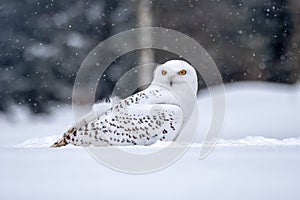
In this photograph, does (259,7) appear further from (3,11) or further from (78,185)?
(78,185)

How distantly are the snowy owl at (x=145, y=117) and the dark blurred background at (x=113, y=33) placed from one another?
2.58 m

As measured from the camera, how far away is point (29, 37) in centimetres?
428

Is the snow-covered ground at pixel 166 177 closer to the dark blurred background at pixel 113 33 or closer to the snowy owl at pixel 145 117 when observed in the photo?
the snowy owl at pixel 145 117

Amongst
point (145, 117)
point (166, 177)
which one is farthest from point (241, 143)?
point (166, 177)

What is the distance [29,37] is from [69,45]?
1.24 ft

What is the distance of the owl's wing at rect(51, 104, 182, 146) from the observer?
1.33m

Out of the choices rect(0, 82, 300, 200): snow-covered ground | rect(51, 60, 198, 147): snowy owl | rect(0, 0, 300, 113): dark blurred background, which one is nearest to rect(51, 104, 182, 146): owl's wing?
rect(51, 60, 198, 147): snowy owl

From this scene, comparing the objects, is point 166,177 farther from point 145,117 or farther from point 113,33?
point 113,33

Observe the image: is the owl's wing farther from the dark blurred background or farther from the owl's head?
the dark blurred background

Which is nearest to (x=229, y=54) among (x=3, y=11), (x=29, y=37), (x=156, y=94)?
(x=29, y=37)

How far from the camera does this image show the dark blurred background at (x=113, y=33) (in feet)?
13.7

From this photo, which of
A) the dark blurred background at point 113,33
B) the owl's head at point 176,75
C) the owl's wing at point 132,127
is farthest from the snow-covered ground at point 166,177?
the dark blurred background at point 113,33

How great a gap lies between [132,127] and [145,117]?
2.2 inches

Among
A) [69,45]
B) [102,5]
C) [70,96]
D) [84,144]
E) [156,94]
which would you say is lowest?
[84,144]
